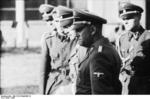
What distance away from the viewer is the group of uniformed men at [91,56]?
2150 millimetres

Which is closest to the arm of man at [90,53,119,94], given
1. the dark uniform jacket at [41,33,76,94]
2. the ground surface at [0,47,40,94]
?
the dark uniform jacket at [41,33,76,94]

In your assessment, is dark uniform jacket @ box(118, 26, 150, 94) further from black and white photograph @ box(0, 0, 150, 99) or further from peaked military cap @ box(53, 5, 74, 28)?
peaked military cap @ box(53, 5, 74, 28)

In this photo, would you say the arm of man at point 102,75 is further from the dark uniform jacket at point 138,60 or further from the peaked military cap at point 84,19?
the dark uniform jacket at point 138,60

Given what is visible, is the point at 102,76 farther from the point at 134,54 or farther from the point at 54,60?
the point at 54,60

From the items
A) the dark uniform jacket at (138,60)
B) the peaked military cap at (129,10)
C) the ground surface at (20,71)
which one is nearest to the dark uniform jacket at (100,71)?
the dark uniform jacket at (138,60)

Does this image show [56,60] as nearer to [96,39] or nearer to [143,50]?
[143,50]

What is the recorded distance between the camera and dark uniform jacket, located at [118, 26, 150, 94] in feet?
9.14

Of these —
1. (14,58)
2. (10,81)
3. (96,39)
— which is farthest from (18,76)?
(96,39)

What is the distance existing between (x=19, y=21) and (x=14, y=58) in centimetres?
248

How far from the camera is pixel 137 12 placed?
116 inches

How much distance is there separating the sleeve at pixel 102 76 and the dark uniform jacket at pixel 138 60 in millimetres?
687

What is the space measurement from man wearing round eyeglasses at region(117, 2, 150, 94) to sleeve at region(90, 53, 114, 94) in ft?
2.25

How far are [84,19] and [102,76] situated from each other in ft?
1.18

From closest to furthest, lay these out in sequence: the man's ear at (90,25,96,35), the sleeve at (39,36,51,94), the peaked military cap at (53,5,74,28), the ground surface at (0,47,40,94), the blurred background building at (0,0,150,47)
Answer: the man's ear at (90,25,96,35) < the peaked military cap at (53,5,74,28) < the sleeve at (39,36,51,94) < the ground surface at (0,47,40,94) < the blurred background building at (0,0,150,47)
